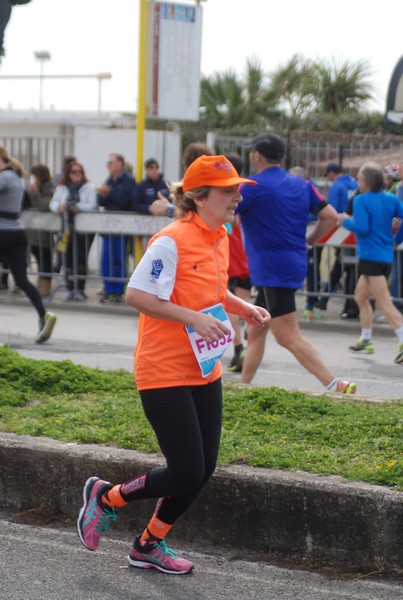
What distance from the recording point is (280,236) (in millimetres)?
8000

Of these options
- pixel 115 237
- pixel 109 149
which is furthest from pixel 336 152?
pixel 109 149

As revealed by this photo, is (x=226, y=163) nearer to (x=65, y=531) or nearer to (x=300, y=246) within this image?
(x=65, y=531)

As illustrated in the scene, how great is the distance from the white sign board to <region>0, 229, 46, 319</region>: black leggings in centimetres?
604

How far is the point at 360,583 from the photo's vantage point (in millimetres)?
4734

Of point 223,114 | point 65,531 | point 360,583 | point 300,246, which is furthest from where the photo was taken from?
point 223,114

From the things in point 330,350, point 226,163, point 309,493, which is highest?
point 226,163

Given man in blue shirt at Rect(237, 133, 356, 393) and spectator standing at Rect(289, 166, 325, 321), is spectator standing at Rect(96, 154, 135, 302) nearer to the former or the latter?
spectator standing at Rect(289, 166, 325, 321)

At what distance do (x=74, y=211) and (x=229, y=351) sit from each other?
5.13 meters

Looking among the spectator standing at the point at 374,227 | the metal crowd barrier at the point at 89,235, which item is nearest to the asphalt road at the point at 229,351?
the spectator standing at the point at 374,227

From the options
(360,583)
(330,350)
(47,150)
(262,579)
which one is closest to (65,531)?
(262,579)

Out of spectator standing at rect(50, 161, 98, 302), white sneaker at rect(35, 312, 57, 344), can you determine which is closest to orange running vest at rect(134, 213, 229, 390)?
white sneaker at rect(35, 312, 57, 344)

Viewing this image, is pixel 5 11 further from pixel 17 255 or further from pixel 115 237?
pixel 115 237

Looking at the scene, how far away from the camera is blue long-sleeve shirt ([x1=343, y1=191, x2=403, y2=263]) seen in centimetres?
1112

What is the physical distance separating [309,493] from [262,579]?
49cm
